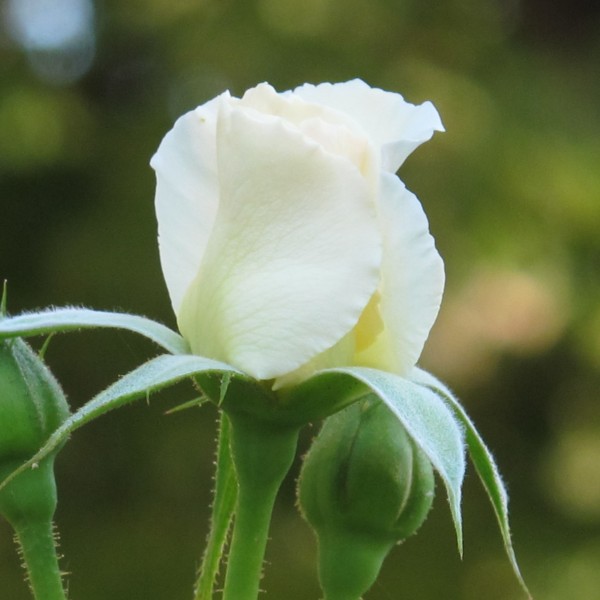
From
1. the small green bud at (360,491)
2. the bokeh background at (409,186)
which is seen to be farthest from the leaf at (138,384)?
the bokeh background at (409,186)

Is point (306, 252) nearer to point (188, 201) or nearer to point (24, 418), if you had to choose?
point (188, 201)

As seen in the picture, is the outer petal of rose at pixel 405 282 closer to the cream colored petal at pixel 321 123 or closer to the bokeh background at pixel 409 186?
the cream colored petal at pixel 321 123

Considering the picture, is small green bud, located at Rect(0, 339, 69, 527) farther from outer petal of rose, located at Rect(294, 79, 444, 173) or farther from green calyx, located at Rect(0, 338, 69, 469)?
outer petal of rose, located at Rect(294, 79, 444, 173)

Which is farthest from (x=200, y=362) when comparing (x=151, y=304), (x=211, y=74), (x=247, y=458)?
(x=211, y=74)

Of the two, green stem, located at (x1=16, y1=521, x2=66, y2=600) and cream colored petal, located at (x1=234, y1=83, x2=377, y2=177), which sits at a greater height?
cream colored petal, located at (x1=234, y1=83, x2=377, y2=177)

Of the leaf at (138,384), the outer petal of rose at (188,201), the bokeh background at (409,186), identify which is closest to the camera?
the leaf at (138,384)

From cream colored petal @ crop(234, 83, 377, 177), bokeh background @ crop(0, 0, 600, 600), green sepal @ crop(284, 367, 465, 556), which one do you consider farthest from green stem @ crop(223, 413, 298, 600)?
bokeh background @ crop(0, 0, 600, 600)
